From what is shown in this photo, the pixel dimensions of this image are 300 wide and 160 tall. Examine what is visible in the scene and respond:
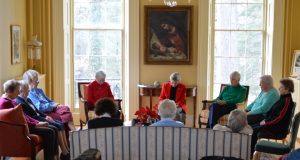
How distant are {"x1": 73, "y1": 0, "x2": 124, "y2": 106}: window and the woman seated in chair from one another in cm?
364

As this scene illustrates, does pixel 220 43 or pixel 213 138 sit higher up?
pixel 220 43

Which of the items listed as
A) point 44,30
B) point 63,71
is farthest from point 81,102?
point 44,30

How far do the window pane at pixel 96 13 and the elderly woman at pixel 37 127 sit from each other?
3450 millimetres

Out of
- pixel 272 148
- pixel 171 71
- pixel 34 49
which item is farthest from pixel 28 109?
pixel 171 71

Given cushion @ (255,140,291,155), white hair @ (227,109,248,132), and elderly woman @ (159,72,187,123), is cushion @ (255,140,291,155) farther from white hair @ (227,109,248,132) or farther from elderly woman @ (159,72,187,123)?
elderly woman @ (159,72,187,123)

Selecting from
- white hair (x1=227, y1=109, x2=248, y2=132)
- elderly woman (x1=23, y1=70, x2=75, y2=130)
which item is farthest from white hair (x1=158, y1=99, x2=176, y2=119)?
elderly woman (x1=23, y1=70, x2=75, y2=130)

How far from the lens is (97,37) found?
8805 mm

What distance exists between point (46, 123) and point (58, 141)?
376mm

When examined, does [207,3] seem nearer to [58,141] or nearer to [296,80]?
[296,80]

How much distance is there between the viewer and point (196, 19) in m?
8.44

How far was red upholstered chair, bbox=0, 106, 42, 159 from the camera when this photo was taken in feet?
16.6

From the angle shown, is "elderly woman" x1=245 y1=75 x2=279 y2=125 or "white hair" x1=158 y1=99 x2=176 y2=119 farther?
"elderly woman" x1=245 y1=75 x2=279 y2=125

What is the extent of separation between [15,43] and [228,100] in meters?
3.49

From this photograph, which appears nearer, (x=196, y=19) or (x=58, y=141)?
(x=58, y=141)
